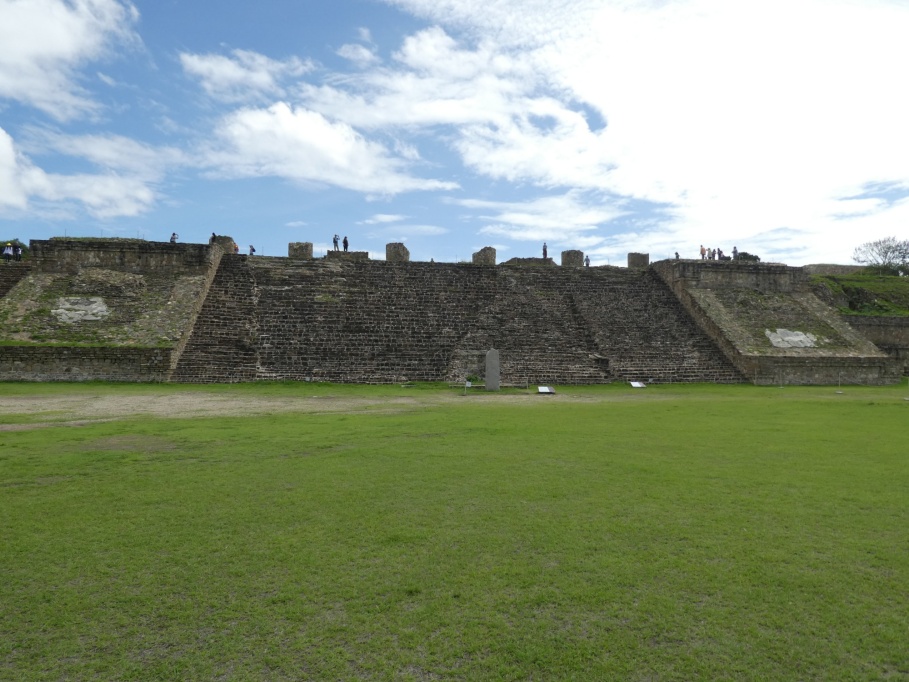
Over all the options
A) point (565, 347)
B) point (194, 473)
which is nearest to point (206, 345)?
point (565, 347)

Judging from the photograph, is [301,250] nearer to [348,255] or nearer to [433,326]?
[348,255]

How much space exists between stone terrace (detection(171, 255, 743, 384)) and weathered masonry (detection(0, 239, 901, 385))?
0.06 metres

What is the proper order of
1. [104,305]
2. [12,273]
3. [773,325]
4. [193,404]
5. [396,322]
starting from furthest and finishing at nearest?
1. [773,325]
2. [12,273]
3. [396,322]
4. [104,305]
5. [193,404]

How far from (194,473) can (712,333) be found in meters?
19.0

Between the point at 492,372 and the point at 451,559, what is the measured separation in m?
11.9

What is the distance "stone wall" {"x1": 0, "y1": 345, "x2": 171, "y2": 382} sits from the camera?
15898 millimetres

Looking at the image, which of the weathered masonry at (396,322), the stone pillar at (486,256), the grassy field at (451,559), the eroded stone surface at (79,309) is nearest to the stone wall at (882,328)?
the weathered masonry at (396,322)

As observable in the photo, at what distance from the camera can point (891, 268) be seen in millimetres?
40656

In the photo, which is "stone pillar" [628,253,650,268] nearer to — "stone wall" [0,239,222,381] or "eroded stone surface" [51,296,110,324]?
"stone wall" [0,239,222,381]

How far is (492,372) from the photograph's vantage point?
1576cm

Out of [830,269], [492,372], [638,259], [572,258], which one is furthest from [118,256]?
[830,269]

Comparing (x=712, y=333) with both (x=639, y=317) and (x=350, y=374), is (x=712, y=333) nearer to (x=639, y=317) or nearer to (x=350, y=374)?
(x=639, y=317)

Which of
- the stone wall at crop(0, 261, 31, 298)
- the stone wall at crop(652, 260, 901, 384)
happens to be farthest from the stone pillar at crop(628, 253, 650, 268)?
the stone wall at crop(0, 261, 31, 298)

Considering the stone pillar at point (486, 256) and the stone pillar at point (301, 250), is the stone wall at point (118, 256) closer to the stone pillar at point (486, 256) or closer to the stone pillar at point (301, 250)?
the stone pillar at point (301, 250)
